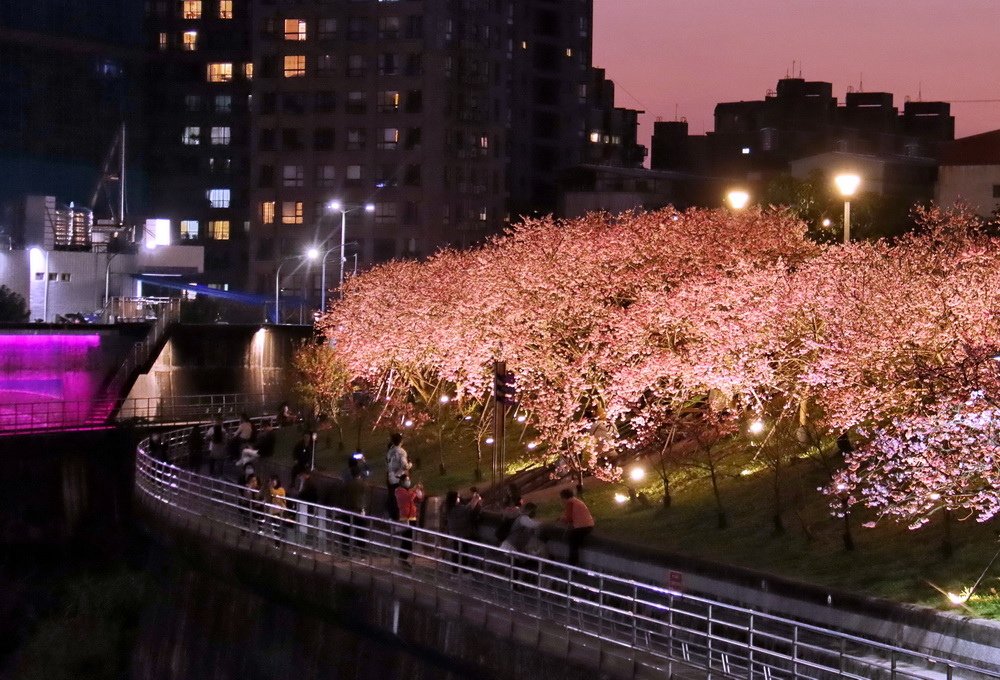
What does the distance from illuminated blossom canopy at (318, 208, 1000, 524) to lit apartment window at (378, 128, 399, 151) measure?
2077 inches

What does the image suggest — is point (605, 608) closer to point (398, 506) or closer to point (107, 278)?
point (398, 506)

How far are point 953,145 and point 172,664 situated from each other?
61.6 metres

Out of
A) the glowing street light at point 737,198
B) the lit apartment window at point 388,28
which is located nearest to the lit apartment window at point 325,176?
the lit apartment window at point 388,28

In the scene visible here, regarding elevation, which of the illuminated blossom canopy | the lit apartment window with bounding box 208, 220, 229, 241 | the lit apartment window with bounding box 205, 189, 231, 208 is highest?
the lit apartment window with bounding box 205, 189, 231, 208

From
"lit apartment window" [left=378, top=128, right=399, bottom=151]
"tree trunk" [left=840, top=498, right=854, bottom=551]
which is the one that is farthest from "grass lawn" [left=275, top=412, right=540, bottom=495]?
"lit apartment window" [left=378, top=128, right=399, bottom=151]

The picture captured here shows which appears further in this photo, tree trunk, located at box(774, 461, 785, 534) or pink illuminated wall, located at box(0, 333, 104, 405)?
pink illuminated wall, located at box(0, 333, 104, 405)

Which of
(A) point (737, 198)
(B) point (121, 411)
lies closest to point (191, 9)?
(B) point (121, 411)

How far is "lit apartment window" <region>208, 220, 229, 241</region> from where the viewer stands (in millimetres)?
117125

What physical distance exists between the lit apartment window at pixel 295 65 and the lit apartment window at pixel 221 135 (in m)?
21.2

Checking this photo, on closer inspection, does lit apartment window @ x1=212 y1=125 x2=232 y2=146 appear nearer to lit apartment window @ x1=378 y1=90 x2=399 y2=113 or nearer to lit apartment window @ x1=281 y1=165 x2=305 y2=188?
lit apartment window @ x1=281 y1=165 x2=305 y2=188

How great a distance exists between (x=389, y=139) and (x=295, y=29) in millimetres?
10020

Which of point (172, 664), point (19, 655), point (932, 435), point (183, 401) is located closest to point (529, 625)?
point (932, 435)

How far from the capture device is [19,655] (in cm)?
3403

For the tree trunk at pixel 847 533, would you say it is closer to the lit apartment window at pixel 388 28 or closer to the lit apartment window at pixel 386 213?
the lit apartment window at pixel 386 213
